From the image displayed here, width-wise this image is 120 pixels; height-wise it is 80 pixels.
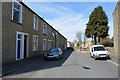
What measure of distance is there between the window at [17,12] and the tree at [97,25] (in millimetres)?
34721

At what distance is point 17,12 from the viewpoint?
55.0 ft

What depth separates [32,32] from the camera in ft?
70.4

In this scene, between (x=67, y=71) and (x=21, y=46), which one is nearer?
(x=67, y=71)

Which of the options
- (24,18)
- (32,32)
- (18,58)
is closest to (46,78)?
(18,58)

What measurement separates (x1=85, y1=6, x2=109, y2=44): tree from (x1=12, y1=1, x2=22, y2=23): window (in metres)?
34.7

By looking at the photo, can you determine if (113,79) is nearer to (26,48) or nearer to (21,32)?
(21,32)

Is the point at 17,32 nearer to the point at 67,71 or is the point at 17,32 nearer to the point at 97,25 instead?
the point at 67,71

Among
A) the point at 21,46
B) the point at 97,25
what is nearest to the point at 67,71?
the point at 21,46

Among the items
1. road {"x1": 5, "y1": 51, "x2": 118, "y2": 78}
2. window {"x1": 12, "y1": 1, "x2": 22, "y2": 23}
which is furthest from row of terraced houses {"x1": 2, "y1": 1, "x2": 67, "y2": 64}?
road {"x1": 5, "y1": 51, "x2": 118, "y2": 78}

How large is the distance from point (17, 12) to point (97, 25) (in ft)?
118

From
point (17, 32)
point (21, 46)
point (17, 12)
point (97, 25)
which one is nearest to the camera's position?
point (17, 32)

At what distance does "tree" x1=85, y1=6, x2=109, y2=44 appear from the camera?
159 ft

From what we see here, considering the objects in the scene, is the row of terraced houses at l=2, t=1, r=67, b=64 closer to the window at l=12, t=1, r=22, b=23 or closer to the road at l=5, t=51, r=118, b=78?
the window at l=12, t=1, r=22, b=23

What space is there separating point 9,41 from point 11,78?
248 inches
